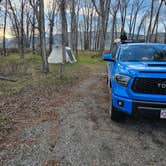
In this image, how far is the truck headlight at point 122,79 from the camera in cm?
423

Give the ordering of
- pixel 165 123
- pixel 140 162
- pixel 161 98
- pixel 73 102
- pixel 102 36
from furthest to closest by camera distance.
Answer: pixel 102 36 < pixel 73 102 < pixel 165 123 < pixel 161 98 < pixel 140 162

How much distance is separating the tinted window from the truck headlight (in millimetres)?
1133

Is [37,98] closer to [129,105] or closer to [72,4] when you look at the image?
[129,105]

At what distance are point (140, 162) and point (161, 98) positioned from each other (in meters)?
1.25

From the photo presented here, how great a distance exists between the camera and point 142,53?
567cm

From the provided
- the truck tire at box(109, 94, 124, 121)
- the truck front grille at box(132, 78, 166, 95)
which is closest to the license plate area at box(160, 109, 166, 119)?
the truck front grille at box(132, 78, 166, 95)

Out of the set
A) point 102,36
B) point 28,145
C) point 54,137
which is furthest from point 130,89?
point 102,36

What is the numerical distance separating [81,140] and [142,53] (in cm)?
292

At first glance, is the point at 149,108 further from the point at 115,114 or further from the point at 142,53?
the point at 142,53

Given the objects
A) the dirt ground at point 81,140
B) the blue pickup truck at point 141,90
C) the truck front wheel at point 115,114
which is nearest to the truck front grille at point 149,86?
the blue pickup truck at point 141,90

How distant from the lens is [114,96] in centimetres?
440

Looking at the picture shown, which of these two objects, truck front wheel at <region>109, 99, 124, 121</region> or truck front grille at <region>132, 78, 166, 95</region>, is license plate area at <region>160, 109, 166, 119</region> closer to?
truck front grille at <region>132, 78, 166, 95</region>

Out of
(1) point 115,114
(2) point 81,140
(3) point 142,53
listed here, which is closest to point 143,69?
(1) point 115,114

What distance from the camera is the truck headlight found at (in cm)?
423
